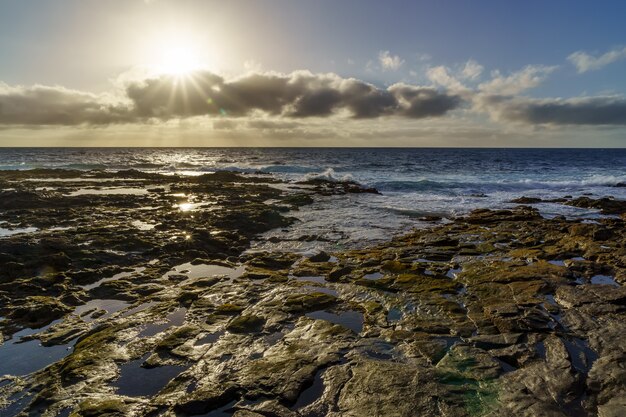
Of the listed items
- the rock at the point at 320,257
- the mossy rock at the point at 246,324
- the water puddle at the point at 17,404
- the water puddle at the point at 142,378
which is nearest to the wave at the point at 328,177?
the rock at the point at 320,257

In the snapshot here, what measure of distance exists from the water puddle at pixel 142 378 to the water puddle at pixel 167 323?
1149 mm

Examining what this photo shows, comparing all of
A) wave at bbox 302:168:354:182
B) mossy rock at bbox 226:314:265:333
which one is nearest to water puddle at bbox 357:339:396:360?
mossy rock at bbox 226:314:265:333

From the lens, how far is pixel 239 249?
16.1 m

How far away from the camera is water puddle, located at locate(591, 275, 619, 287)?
11.0m

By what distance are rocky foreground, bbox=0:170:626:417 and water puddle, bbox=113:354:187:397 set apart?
0.11 ft

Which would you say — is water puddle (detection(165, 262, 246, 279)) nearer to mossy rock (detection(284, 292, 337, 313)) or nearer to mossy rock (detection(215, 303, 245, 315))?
mossy rock (detection(215, 303, 245, 315))

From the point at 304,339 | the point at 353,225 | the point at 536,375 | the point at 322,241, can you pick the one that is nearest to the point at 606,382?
the point at 536,375

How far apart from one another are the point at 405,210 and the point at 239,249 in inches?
567

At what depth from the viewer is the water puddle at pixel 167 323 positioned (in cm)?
855

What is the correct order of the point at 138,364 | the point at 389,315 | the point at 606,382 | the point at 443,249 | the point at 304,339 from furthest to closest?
1. the point at 443,249
2. the point at 389,315
3. the point at 304,339
4. the point at 138,364
5. the point at 606,382

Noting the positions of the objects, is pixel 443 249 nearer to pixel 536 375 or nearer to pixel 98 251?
pixel 536 375

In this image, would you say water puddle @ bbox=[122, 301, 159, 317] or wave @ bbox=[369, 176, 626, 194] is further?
wave @ bbox=[369, 176, 626, 194]

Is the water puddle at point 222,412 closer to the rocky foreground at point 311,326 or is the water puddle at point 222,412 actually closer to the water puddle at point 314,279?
the rocky foreground at point 311,326

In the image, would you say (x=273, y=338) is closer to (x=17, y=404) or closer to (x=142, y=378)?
(x=142, y=378)
